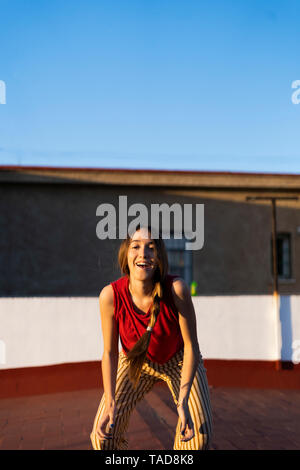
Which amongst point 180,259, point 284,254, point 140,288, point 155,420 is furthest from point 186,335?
point 284,254

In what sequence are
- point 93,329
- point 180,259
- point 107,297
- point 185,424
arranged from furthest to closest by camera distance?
point 180,259, point 93,329, point 107,297, point 185,424

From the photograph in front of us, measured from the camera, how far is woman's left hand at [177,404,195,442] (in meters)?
2.41

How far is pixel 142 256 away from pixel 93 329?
394cm

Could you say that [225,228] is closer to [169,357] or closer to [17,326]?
[17,326]

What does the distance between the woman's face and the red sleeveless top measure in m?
0.13

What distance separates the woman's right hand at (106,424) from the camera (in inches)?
97.4

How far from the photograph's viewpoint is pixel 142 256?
2.52m

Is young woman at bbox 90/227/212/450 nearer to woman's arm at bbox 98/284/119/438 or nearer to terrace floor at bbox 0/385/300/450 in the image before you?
woman's arm at bbox 98/284/119/438

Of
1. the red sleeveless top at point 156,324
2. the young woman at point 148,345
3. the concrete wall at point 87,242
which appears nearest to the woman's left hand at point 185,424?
the young woman at point 148,345

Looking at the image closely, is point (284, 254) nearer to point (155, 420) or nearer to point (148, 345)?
point (155, 420)

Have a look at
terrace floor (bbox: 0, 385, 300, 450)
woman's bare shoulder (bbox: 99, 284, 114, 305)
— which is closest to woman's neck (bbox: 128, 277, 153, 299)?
woman's bare shoulder (bbox: 99, 284, 114, 305)

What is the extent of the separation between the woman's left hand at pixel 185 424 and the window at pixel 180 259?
8900 millimetres

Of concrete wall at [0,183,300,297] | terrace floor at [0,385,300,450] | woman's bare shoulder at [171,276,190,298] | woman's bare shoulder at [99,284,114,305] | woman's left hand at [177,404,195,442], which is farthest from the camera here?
concrete wall at [0,183,300,297]

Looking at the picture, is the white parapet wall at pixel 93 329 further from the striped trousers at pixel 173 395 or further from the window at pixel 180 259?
the window at pixel 180 259
